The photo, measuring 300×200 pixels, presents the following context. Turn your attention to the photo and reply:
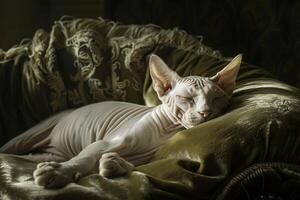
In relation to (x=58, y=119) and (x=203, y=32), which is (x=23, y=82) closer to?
(x=58, y=119)

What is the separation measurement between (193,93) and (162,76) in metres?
0.12

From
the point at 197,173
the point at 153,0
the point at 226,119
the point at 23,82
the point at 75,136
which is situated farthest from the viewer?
the point at 153,0

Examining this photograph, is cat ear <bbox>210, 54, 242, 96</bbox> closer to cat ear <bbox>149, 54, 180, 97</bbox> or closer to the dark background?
cat ear <bbox>149, 54, 180, 97</bbox>

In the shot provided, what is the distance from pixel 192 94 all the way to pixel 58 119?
454 mm

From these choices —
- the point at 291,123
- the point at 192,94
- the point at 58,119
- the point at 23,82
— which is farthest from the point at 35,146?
the point at 291,123

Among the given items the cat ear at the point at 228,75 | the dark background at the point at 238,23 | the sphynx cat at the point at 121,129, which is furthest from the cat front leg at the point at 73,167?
the dark background at the point at 238,23

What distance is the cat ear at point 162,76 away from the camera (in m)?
1.59

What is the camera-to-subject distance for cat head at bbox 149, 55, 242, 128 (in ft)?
4.91

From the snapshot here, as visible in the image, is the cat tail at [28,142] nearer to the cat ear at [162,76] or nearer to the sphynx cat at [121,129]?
the sphynx cat at [121,129]


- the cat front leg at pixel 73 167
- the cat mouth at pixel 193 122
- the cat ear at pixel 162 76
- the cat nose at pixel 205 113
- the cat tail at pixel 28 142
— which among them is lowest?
the cat tail at pixel 28 142

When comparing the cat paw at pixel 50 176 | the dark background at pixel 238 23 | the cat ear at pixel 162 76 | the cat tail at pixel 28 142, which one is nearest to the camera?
the cat paw at pixel 50 176

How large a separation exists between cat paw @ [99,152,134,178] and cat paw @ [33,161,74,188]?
80 millimetres

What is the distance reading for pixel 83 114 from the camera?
170cm

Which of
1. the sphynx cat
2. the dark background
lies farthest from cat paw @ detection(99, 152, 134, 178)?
the dark background
